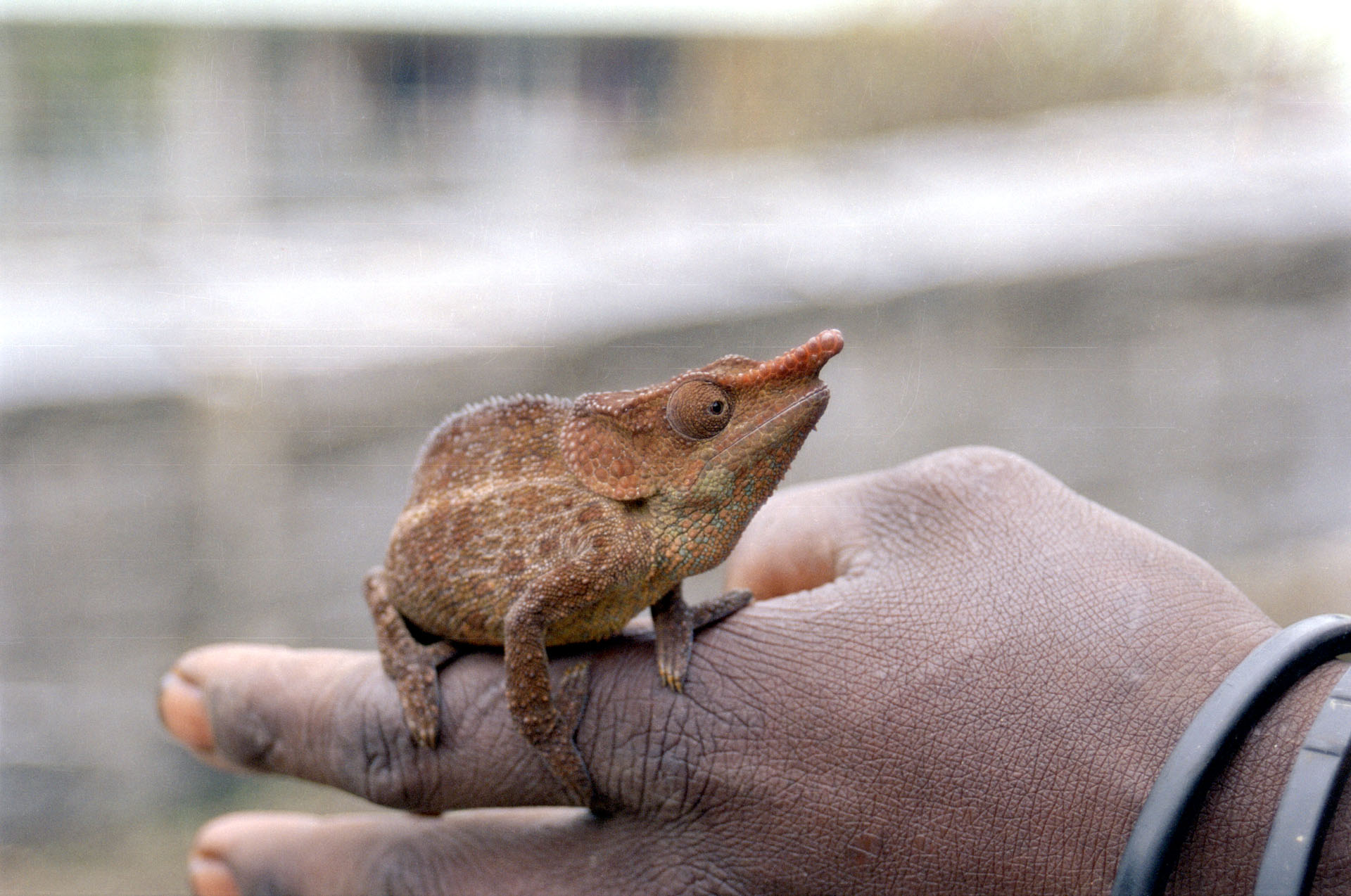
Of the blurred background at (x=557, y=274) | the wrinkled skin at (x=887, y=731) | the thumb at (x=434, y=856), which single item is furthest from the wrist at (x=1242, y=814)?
the thumb at (x=434, y=856)

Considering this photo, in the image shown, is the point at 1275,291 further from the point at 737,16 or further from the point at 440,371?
the point at 440,371

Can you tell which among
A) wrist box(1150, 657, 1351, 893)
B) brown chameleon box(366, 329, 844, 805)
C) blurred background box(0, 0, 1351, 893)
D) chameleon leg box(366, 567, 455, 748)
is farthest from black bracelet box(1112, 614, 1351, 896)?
chameleon leg box(366, 567, 455, 748)

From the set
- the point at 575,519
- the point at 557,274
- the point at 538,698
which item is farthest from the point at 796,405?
the point at 557,274

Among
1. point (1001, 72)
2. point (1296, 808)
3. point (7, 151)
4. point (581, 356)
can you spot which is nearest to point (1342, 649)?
point (1296, 808)

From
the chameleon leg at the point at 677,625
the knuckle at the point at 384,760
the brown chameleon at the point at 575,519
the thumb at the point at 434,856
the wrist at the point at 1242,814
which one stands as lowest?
the thumb at the point at 434,856

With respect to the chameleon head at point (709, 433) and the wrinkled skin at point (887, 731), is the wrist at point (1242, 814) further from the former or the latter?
the chameleon head at point (709, 433)

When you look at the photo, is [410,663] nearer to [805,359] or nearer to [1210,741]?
[805,359]

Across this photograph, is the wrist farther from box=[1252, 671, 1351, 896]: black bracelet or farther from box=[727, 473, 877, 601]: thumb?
box=[727, 473, 877, 601]: thumb
